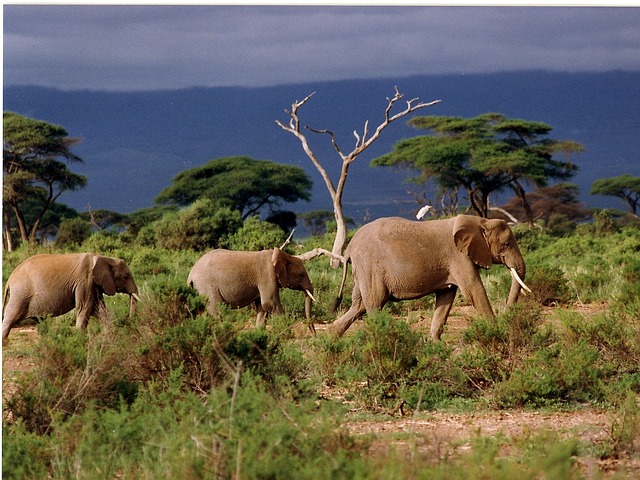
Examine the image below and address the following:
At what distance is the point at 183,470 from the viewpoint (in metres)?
4.31

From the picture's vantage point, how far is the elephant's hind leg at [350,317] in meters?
9.63

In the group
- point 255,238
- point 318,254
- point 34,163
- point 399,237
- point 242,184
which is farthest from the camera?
point 242,184

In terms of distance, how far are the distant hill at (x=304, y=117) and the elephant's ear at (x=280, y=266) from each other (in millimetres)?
15885

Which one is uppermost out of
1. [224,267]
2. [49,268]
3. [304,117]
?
[304,117]

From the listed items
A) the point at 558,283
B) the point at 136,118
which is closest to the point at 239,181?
the point at 136,118

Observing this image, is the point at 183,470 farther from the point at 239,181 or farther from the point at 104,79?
the point at 104,79

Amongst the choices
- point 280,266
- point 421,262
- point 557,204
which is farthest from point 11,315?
point 557,204

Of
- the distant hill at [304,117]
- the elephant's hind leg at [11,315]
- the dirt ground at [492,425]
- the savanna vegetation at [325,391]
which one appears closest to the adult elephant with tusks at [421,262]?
the savanna vegetation at [325,391]

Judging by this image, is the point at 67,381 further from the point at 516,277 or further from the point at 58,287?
the point at 516,277

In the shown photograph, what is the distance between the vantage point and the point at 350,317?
32.2 ft

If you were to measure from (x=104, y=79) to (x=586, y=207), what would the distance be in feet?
59.8

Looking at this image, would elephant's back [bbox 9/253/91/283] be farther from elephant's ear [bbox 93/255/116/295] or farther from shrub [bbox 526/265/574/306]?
shrub [bbox 526/265/574/306]

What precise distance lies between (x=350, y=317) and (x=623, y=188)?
29.4m

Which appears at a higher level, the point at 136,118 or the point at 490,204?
the point at 136,118
